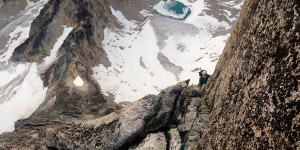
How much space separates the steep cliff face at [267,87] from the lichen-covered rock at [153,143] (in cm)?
376

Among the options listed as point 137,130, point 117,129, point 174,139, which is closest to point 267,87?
point 174,139

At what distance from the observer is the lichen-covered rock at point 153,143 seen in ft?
34.3

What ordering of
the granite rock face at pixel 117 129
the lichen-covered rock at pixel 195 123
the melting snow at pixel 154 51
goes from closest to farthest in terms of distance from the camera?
the lichen-covered rock at pixel 195 123 → the granite rock face at pixel 117 129 → the melting snow at pixel 154 51

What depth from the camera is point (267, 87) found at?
16.7ft

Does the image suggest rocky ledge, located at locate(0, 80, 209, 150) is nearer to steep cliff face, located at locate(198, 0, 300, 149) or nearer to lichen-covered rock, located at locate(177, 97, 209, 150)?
lichen-covered rock, located at locate(177, 97, 209, 150)

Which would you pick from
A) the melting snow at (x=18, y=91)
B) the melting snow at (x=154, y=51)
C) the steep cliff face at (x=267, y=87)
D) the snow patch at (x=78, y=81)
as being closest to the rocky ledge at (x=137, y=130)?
the steep cliff face at (x=267, y=87)

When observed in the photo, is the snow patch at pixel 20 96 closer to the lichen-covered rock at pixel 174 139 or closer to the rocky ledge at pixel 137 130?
the rocky ledge at pixel 137 130

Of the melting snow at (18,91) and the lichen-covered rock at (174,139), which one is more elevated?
the melting snow at (18,91)

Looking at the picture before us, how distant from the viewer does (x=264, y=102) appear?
5.05 m

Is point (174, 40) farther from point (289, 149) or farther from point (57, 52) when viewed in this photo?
point (289, 149)

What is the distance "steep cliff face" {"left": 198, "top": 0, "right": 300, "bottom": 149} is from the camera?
436 centimetres

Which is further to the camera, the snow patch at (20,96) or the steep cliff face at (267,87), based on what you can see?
the snow patch at (20,96)

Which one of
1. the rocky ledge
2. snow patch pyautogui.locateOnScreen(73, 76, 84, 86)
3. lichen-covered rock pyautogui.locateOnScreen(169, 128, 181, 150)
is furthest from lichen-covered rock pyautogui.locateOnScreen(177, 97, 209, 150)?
snow patch pyautogui.locateOnScreen(73, 76, 84, 86)

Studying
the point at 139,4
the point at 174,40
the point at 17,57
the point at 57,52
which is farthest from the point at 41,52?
the point at 139,4
